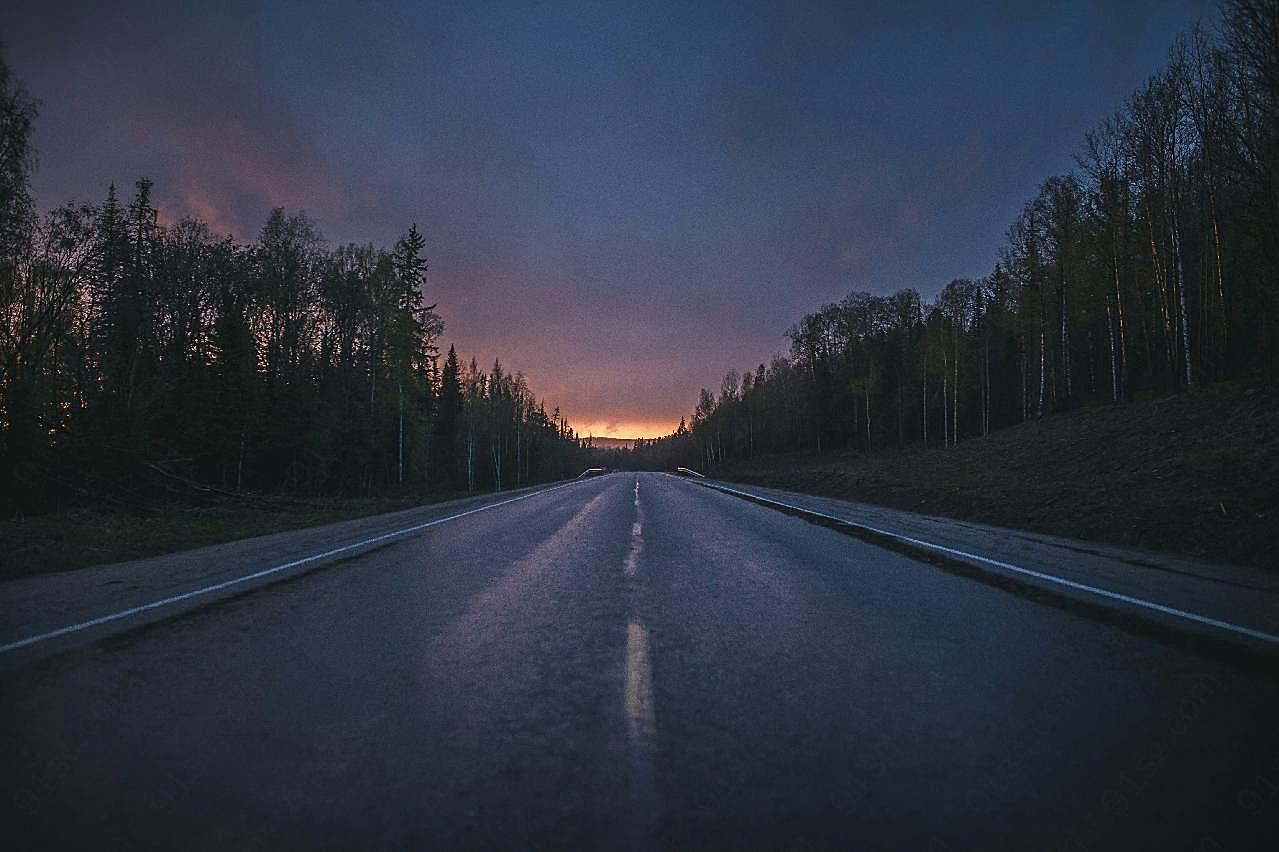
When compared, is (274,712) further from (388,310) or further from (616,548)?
(388,310)

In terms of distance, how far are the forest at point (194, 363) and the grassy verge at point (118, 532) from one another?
5.09 feet

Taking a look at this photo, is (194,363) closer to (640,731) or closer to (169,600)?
(169,600)

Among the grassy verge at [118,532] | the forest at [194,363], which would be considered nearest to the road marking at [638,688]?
the grassy verge at [118,532]

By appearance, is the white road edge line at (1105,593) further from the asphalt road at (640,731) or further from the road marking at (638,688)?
the road marking at (638,688)

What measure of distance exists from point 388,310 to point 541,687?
39.0m

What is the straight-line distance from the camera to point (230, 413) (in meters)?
23.8

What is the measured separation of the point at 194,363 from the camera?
2302 cm

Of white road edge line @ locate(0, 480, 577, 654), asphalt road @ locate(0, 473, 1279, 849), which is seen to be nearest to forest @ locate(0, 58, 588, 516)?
white road edge line @ locate(0, 480, 577, 654)

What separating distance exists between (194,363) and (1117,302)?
130ft

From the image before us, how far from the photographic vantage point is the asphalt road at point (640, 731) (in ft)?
6.41

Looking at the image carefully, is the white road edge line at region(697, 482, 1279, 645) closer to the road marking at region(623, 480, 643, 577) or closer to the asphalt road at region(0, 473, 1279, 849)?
the asphalt road at region(0, 473, 1279, 849)

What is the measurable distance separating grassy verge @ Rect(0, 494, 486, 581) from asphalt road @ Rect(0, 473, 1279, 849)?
234 inches

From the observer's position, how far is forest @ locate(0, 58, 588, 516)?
1329cm

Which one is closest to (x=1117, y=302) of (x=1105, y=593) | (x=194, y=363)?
(x=1105, y=593)
